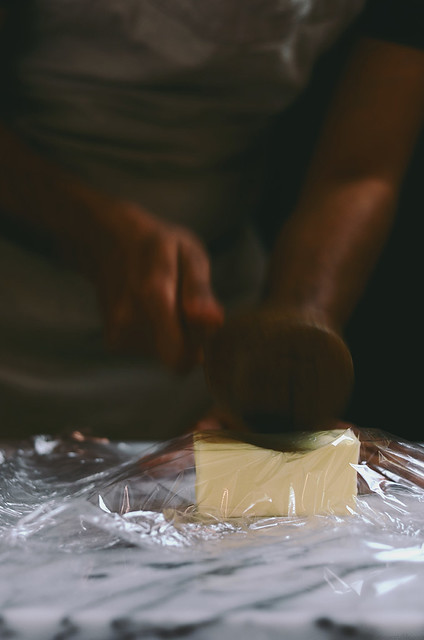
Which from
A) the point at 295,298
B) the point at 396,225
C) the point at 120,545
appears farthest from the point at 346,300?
the point at 120,545

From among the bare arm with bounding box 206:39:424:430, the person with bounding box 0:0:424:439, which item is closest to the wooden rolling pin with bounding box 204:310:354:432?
the bare arm with bounding box 206:39:424:430

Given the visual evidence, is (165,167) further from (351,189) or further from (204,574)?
(204,574)

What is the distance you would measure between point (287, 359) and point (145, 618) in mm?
137

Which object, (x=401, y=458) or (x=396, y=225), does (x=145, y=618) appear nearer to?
(x=401, y=458)

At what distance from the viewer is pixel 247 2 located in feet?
1.98

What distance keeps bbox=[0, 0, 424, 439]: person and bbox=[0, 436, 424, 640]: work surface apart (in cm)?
21

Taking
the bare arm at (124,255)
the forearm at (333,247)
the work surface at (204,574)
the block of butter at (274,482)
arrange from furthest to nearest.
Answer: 1. the forearm at (333,247)
2. the bare arm at (124,255)
3. the block of butter at (274,482)
4. the work surface at (204,574)

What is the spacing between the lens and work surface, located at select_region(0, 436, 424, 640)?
0.76ft

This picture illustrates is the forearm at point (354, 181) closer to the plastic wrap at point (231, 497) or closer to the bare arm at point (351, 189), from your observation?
the bare arm at point (351, 189)

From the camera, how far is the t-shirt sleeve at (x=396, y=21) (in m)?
0.68

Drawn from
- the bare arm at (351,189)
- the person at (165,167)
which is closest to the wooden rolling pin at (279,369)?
the bare arm at (351,189)

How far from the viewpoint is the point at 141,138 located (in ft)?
2.25

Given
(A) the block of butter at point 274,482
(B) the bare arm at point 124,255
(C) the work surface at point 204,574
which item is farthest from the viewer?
(B) the bare arm at point 124,255

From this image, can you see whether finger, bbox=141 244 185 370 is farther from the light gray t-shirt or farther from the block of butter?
the light gray t-shirt
